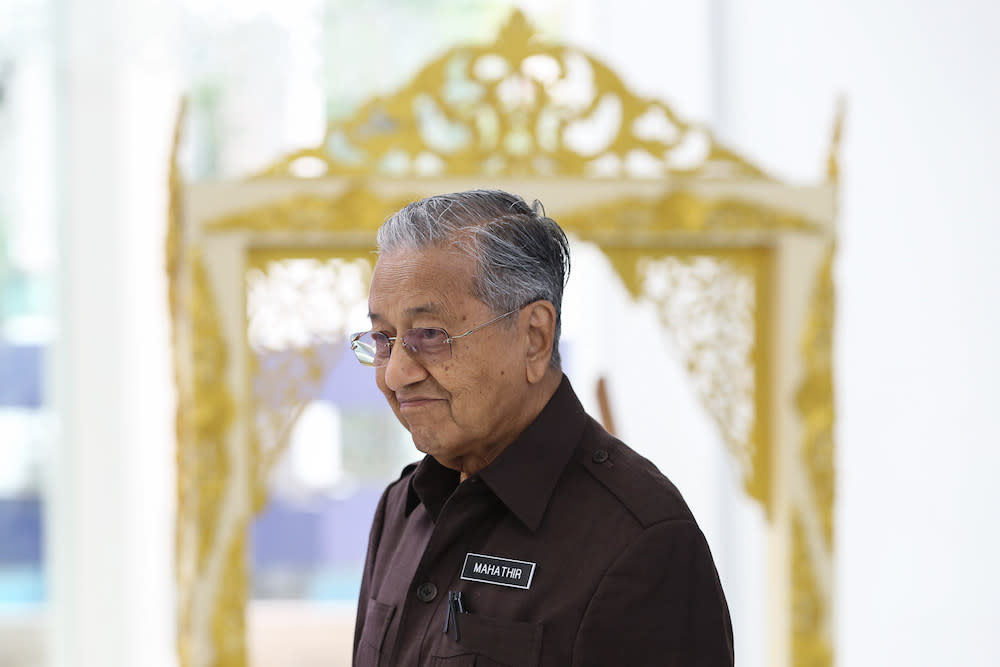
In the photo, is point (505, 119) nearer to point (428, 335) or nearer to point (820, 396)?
point (820, 396)

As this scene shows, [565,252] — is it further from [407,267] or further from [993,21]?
[993,21]

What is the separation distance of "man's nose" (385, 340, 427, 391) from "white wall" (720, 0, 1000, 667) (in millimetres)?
1706

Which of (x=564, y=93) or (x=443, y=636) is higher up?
(x=564, y=93)

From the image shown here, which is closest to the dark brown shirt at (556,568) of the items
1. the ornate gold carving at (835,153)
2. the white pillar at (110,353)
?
the ornate gold carving at (835,153)

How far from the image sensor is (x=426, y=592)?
1060mm

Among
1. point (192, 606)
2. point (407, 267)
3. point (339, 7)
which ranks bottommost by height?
point (192, 606)

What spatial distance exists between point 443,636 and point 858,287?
2.32m

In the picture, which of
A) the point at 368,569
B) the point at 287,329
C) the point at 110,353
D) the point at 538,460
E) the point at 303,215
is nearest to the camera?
the point at 538,460

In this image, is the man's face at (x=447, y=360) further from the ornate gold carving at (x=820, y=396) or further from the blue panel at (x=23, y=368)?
the blue panel at (x=23, y=368)

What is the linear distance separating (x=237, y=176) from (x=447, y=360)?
121 inches

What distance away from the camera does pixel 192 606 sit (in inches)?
99.0

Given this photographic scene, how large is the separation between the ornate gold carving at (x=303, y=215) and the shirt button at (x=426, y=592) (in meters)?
1.51

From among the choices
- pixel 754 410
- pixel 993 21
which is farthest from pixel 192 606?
pixel 993 21

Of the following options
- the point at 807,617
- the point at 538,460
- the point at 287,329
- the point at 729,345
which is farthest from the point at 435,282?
the point at 807,617
